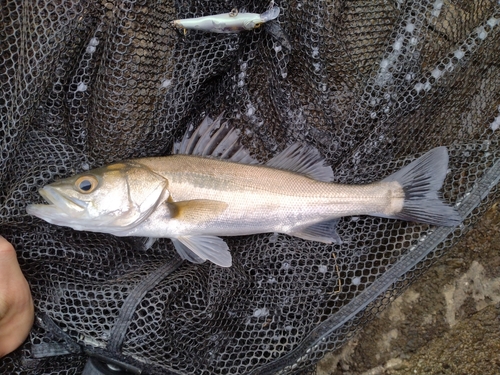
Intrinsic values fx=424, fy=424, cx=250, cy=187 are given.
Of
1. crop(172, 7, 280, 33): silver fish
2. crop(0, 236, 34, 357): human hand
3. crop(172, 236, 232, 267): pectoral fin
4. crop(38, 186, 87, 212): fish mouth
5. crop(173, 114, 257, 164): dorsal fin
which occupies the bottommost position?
crop(0, 236, 34, 357): human hand

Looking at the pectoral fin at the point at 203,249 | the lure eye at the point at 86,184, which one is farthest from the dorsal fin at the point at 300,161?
the lure eye at the point at 86,184

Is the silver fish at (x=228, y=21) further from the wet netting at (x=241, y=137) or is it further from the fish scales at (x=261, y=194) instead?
the fish scales at (x=261, y=194)

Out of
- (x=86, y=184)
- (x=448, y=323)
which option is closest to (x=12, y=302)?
(x=86, y=184)

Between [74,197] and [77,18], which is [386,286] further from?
[77,18]

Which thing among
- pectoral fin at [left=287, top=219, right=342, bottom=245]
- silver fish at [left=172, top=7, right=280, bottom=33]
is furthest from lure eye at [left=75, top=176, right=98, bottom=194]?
pectoral fin at [left=287, top=219, right=342, bottom=245]

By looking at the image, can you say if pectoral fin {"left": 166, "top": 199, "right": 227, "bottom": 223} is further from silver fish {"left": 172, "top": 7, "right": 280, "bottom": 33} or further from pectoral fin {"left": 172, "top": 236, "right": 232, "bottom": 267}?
silver fish {"left": 172, "top": 7, "right": 280, "bottom": 33}

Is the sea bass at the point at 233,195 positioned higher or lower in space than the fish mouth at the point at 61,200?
higher

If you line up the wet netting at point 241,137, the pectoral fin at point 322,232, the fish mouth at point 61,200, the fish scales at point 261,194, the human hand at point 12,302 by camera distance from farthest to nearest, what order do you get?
the pectoral fin at point 322,232
the fish scales at point 261,194
the wet netting at point 241,137
the fish mouth at point 61,200
the human hand at point 12,302
